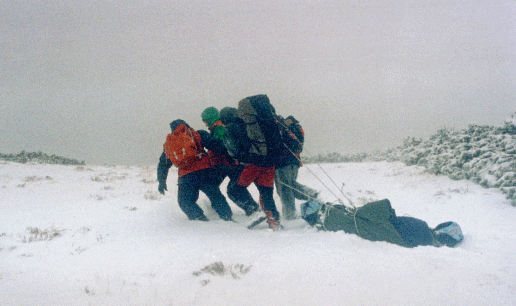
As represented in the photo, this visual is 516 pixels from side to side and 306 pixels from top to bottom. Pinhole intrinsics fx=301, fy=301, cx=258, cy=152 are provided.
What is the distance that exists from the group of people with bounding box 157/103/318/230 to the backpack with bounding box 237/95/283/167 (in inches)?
6.2

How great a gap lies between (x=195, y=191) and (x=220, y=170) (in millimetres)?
569

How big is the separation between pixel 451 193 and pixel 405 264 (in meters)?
4.40

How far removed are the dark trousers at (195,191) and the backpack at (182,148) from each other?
270mm

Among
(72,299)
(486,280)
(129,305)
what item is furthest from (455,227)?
(72,299)

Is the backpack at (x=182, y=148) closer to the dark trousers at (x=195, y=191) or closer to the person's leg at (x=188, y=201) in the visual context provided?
the dark trousers at (x=195, y=191)

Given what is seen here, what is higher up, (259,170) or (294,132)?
(294,132)

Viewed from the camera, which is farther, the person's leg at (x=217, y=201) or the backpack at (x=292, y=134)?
the person's leg at (x=217, y=201)

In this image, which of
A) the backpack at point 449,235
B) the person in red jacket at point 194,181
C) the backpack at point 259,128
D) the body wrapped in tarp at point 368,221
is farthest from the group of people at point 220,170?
the backpack at point 449,235

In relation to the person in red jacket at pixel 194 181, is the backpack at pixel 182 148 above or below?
above

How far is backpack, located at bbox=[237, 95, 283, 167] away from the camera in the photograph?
447cm

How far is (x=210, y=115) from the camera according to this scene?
520 cm

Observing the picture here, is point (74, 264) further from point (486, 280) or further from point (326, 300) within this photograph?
point (486, 280)

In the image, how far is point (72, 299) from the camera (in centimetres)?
240

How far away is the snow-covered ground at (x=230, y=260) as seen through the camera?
236 cm
